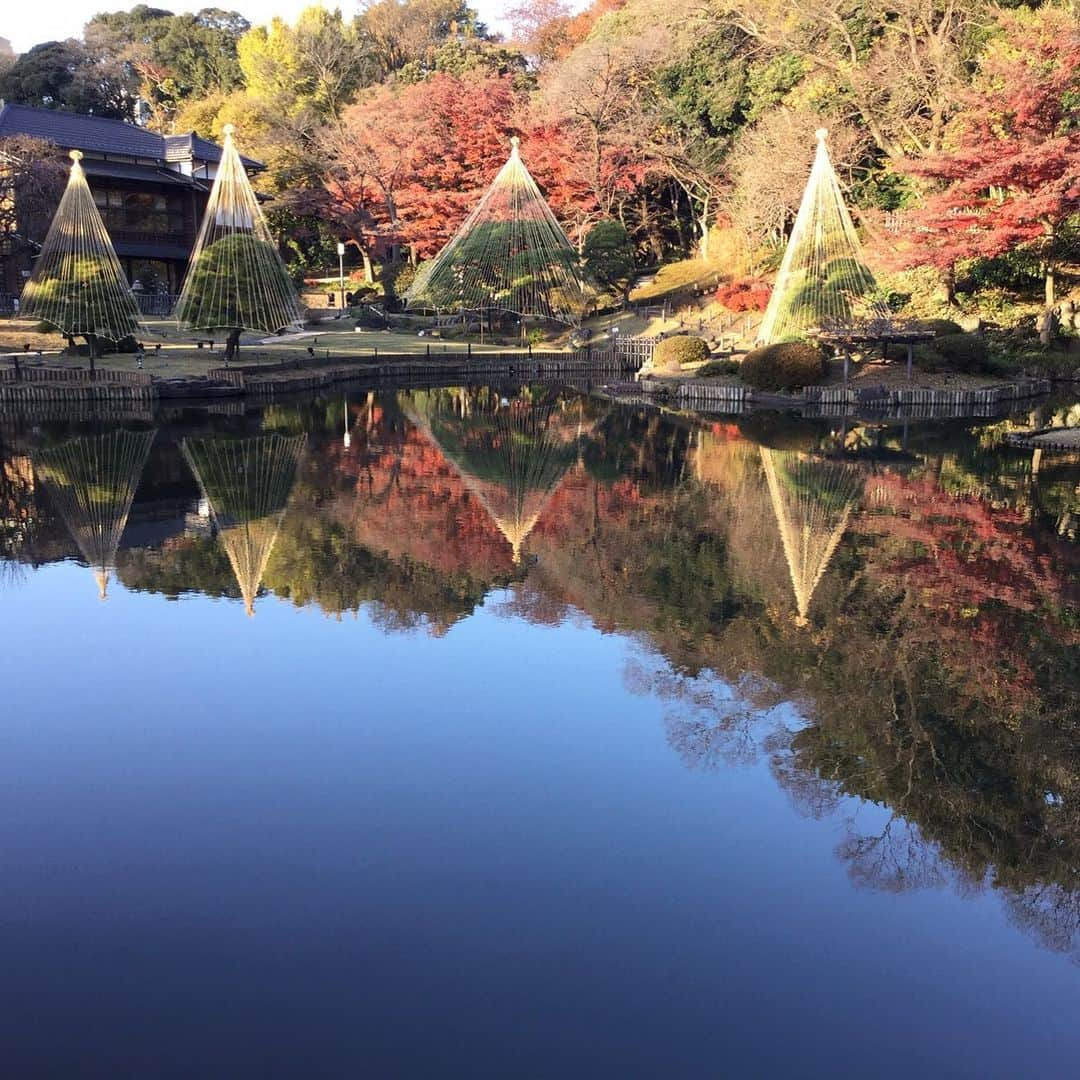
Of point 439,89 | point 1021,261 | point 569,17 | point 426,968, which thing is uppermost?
point 569,17

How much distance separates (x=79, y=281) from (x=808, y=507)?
2221 centimetres

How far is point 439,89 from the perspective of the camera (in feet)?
158

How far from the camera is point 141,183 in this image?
4469 centimetres

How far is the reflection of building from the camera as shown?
4281 centimetres

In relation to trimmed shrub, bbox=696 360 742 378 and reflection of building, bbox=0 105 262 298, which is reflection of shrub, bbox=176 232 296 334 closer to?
trimmed shrub, bbox=696 360 742 378

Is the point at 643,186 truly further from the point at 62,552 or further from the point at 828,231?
the point at 62,552

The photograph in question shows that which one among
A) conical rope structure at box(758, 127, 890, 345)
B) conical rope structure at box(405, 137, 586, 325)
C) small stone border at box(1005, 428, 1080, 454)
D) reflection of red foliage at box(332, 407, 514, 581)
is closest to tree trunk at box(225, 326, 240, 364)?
conical rope structure at box(405, 137, 586, 325)

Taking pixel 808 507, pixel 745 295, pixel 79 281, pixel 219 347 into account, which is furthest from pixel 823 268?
pixel 79 281

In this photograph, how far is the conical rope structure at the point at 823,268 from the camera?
32.0 metres

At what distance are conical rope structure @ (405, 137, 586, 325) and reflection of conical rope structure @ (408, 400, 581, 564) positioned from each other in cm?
958

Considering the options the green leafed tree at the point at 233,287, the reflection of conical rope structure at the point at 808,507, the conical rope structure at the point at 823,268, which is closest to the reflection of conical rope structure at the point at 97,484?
the green leafed tree at the point at 233,287

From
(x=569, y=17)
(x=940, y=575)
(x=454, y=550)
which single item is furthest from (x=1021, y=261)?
(x=569, y=17)

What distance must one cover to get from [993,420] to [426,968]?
26.5 meters

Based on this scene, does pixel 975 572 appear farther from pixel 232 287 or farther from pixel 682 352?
pixel 682 352
